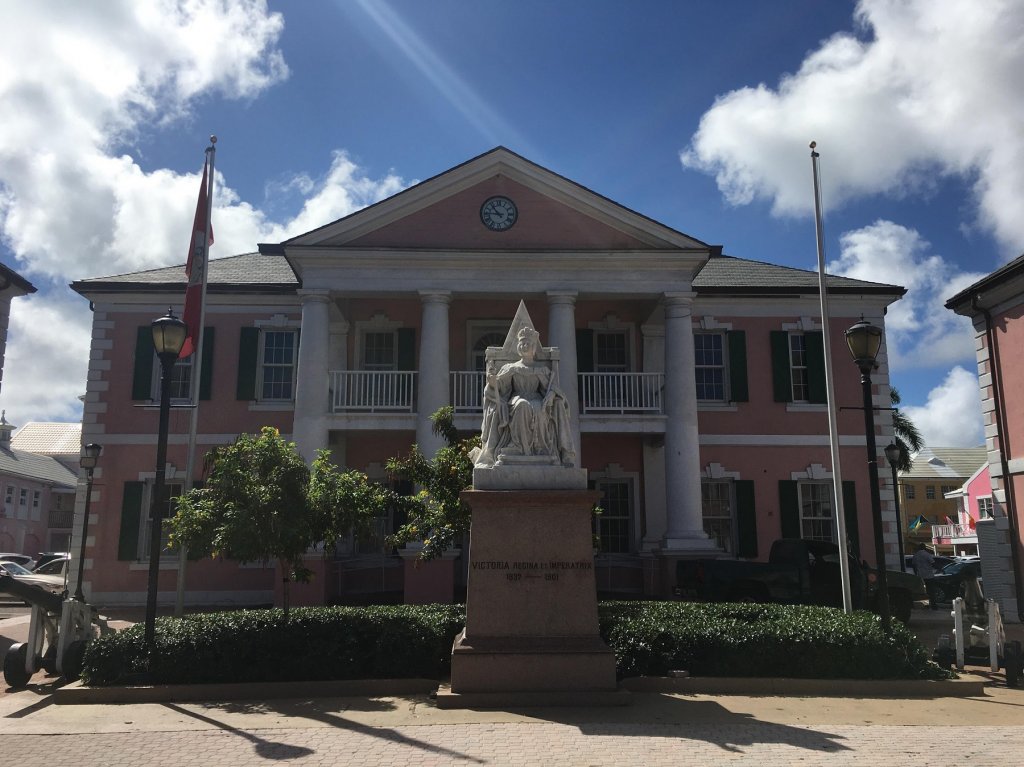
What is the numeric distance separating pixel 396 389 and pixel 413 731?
39.2 ft

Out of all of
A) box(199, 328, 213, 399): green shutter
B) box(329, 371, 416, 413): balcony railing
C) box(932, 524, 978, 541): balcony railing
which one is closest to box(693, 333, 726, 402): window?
box(329, 371, 416, 413): balcony railing

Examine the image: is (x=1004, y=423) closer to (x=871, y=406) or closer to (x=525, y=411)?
(x=871, y=406)

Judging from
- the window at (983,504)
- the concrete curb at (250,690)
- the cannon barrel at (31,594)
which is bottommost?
the concrete curb at (250,690)

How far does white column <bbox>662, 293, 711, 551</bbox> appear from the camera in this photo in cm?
1661

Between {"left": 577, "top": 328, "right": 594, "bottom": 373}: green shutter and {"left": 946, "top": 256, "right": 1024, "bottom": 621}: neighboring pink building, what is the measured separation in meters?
7.92

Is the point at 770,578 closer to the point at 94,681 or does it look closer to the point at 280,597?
the point at 280,597

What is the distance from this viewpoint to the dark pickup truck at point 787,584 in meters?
14.4

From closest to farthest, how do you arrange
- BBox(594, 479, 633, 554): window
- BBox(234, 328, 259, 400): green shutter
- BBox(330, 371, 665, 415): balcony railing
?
BBox(330, 371, 665, 415): balcony railing, BBox(594, 479, 633, 554): window, BBox(234, 328, 259, 400): green shutter

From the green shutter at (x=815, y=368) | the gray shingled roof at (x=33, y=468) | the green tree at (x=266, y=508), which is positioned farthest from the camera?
the gray shingled roof at (x=33, y=468)

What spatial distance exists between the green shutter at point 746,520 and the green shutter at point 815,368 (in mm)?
2676

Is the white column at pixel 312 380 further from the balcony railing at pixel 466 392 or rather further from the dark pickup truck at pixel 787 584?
the dark pickup truck at pixel 787 584

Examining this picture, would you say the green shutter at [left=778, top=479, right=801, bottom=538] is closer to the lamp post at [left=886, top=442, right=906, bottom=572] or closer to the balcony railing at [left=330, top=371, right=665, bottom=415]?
the lamp post at [left=886, top=442, right=906, bottom=572]

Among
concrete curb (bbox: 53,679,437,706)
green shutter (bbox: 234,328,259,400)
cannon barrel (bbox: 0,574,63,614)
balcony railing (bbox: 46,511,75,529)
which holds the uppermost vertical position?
green shutter (bbox: 234,328,259,400)

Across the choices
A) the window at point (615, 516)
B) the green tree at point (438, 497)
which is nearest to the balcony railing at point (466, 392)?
the window at point (615, 516)
